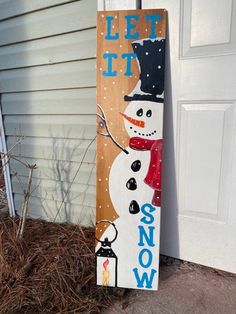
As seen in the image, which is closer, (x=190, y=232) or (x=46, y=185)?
(x=190, y=232)

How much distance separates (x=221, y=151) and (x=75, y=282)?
3.37 feet

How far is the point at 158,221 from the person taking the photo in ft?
4.24

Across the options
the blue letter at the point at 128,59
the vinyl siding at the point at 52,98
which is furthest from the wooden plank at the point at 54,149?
the blue letter at the point at 128,59

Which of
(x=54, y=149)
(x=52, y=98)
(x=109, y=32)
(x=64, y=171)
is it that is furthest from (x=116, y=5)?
(x=64, y=171)

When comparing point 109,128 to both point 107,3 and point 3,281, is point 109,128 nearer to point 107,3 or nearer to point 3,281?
point 107,3

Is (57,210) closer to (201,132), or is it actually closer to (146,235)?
(146,235)

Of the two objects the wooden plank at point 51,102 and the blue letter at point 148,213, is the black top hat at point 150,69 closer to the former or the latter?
the wooden plank at point 51,102

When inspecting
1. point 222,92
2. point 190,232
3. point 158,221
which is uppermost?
point 222,92

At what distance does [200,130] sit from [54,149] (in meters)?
1.00

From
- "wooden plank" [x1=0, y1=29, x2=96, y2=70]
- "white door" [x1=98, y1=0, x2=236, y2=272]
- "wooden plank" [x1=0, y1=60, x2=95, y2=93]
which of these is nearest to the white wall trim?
"wooden plank" [x1=0, y1=60, x2=95, y2=93]

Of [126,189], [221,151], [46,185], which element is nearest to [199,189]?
[221,151]

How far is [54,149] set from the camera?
69.3 inches

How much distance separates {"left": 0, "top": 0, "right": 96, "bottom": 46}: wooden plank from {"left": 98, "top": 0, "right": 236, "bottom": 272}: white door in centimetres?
14

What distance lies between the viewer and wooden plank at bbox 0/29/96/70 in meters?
1.47
